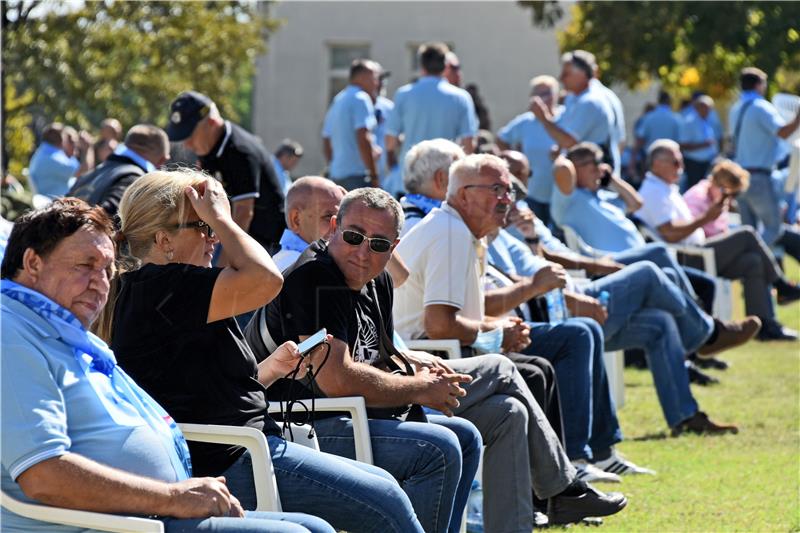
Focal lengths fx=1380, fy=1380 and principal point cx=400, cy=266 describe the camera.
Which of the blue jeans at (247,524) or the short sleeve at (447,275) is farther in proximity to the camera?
the short sleeve at (447,275)

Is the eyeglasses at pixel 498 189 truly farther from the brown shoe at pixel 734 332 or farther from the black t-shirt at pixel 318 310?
the brown shoe at pixel 734 332

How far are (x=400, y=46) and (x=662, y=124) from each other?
13514 millimetres

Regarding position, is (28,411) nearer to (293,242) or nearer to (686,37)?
(293,242)

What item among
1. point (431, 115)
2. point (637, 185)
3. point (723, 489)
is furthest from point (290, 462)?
point (637, 185)

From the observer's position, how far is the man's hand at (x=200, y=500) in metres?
3.40

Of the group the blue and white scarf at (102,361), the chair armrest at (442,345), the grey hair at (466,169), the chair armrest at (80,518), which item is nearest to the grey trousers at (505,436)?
the chair armrest at (442,345)

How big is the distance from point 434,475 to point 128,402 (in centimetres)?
149

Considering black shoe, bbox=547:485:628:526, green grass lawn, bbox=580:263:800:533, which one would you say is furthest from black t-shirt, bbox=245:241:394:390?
green grass lawn, bbox=580:263:800:533

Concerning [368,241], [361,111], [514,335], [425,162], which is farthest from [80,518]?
[361,111]

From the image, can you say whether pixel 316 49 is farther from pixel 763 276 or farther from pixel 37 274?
pixel 37 274

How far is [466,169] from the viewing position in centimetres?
631

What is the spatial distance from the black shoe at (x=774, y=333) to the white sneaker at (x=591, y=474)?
5262mm

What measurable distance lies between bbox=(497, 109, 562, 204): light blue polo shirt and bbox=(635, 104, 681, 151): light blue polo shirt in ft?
20.3

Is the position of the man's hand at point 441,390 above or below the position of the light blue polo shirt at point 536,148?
below
